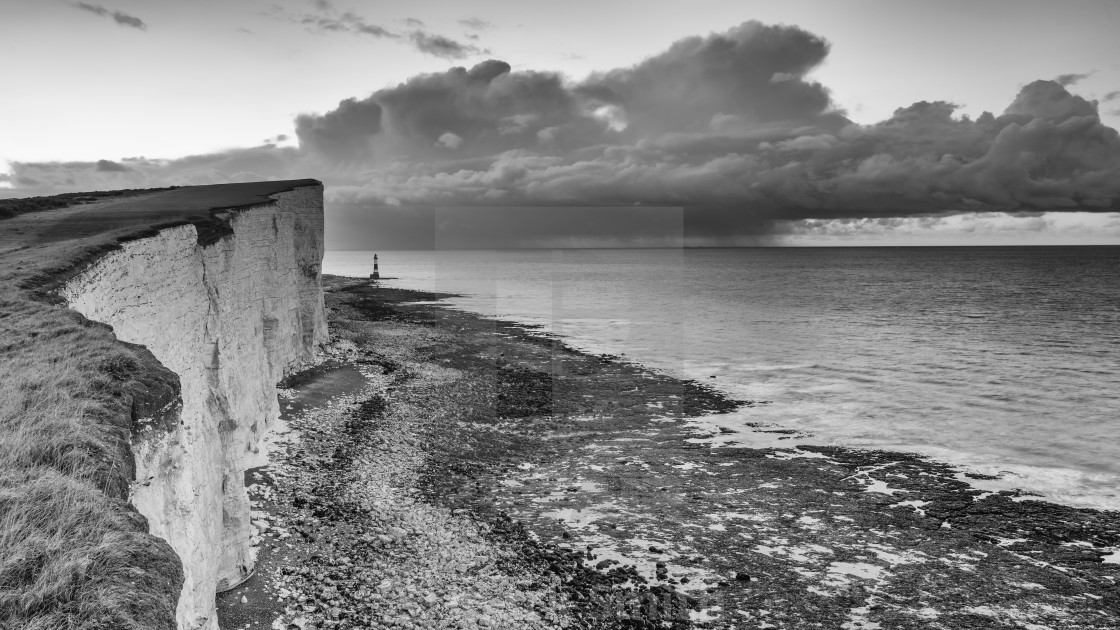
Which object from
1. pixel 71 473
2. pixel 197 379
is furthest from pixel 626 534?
pixel 71 473

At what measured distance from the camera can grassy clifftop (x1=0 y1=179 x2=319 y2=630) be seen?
4.02 meters

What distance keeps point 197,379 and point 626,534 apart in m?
9.29

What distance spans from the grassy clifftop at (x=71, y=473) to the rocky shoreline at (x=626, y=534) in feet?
17.2

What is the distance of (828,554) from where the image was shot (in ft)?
41.8

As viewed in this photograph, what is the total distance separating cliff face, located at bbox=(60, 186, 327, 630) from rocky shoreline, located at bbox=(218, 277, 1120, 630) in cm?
138

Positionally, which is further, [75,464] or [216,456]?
[216,456]

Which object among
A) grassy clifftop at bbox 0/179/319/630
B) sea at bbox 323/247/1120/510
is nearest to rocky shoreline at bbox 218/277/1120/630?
sea at bbox 323/247/1120/510

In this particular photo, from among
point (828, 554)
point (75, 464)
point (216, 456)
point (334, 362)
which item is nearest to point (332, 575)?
point (216, 456)

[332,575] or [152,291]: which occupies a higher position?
[152,291]

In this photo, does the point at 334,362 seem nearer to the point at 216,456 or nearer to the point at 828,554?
the point at 216,456

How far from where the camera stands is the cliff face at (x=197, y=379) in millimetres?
7523

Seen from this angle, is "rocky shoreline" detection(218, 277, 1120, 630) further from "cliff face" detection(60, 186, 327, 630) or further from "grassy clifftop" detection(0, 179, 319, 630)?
"grassy clifftop" detection(0, 179, 319, 630)

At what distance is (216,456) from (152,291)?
3.26 meters

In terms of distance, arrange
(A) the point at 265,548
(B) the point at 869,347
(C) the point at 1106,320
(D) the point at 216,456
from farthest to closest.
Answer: (C) the point at 1106,320
(B) the point at 869,347
(A) the point at 265,548
(D) the point at 216,456
